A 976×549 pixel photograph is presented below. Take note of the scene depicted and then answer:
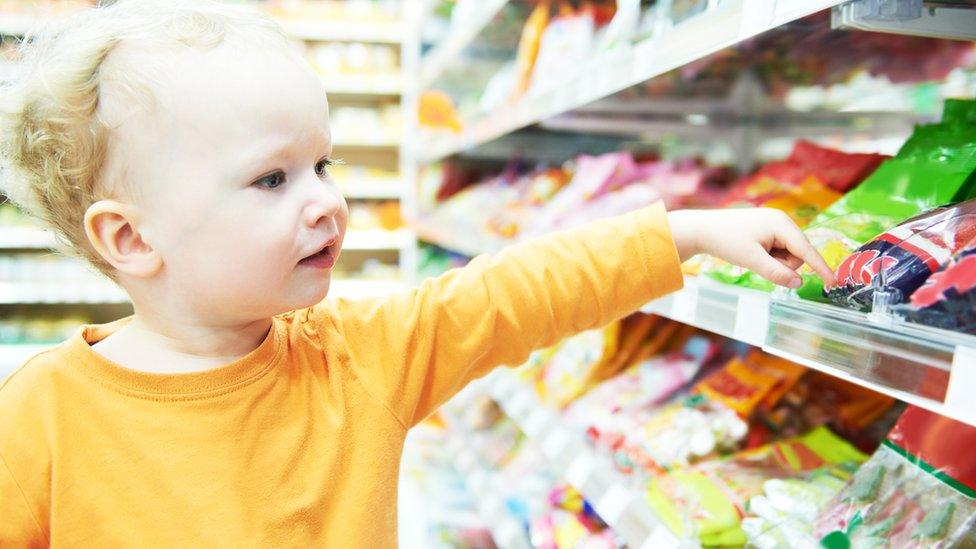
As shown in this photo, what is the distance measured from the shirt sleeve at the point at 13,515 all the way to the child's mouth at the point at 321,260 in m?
0.37

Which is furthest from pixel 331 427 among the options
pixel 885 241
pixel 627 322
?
pixel 627 322

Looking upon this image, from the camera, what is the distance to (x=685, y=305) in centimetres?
103

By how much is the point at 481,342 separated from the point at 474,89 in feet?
8.19

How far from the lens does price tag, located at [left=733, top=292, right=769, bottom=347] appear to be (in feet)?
2.67

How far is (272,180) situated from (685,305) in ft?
1.76

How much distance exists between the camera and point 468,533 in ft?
7.75

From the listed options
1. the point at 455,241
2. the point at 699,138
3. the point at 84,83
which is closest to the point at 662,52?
the point at 84,83

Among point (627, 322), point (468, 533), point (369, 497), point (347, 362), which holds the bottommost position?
point (468, 533)

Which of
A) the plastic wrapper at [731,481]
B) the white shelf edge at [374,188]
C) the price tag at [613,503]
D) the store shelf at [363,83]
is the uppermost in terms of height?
the store shelf at [363,83]

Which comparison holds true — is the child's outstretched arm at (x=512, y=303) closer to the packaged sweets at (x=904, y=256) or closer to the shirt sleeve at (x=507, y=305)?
the shirt sleeve at (x=507, y=305)

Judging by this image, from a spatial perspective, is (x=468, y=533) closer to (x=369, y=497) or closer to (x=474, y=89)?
(x=369, y=497)

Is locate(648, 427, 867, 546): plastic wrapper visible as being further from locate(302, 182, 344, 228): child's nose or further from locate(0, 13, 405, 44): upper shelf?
locate(0, 13, 405, 44): upper shelf

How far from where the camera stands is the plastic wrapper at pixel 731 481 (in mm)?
1061

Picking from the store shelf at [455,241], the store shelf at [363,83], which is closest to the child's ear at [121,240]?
the store shelf at [455,241]
